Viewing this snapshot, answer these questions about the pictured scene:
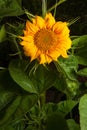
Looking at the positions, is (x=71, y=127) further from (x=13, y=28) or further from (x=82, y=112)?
(x=13, y=28)

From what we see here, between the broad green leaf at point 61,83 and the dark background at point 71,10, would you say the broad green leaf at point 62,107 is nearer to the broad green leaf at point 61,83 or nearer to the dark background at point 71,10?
the broad green leaf at point 61,83

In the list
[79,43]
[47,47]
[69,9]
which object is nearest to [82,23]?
[69,9]

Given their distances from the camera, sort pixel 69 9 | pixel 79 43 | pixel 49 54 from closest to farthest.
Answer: pixel 49 54 < pixel 79 43 < pixel 69 9

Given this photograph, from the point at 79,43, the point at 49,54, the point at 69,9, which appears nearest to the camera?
the point at 49,54

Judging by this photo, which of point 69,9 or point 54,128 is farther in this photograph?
point 69,9

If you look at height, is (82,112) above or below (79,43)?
below

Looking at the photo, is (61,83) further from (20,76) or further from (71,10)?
(71,10)

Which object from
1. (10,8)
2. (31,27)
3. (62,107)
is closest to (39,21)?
(31,27)
